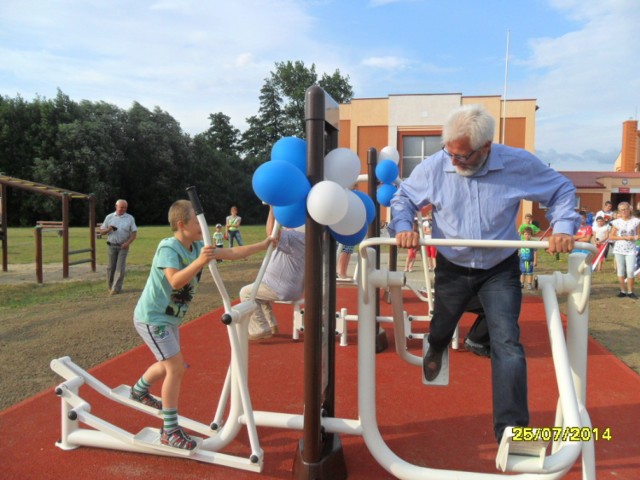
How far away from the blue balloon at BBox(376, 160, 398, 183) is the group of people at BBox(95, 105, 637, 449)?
1.93 meters

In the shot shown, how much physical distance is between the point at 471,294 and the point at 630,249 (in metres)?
7.16

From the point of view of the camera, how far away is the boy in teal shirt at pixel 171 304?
272cm

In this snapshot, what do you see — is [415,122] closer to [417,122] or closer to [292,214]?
[417,122]

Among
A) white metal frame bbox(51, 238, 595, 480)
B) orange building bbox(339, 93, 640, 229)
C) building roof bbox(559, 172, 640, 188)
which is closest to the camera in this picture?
white metal frame bbox(51, 238, 595, 480)

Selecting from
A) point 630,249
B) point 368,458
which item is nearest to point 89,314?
point 368,458

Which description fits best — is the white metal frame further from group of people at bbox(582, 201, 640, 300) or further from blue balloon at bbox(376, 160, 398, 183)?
group of people at bbox(582, 201, 640, 300)

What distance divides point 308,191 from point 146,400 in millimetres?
1749

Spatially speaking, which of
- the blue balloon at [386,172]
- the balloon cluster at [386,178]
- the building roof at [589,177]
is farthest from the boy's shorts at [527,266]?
the building roof at [589,177]

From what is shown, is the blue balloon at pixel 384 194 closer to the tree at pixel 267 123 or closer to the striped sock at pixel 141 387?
the striped sock at pixel 141 387

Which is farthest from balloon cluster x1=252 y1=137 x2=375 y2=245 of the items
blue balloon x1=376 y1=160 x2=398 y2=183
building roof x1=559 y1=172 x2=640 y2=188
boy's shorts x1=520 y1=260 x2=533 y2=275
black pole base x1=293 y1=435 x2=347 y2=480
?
building roof x1=559 y1=172 x2=640 y2=188

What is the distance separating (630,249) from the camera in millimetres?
8281

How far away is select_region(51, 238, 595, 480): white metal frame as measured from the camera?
2199 millimetres

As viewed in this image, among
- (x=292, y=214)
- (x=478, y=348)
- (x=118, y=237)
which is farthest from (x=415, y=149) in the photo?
(x=292, y=214)

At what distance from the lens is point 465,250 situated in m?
2.54
